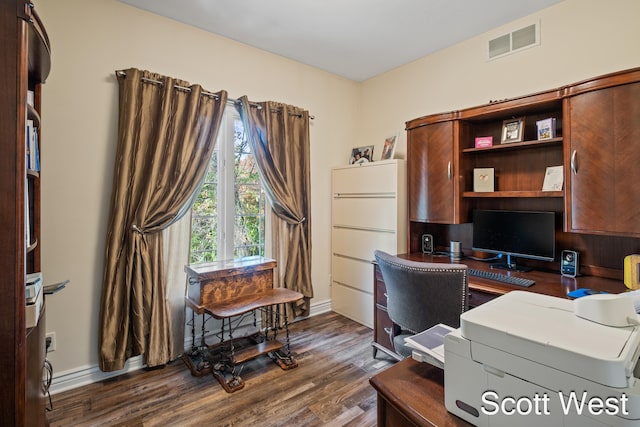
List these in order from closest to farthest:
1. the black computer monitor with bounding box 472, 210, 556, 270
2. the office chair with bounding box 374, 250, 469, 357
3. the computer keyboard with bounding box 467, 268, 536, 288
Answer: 1. the office chair with bounding box 374, 250, 469, 357
2. the computer keyboard with bounding box 467, 268, 536, 288
3. the black computer monitor with bounding box 472, 210, 556, 270

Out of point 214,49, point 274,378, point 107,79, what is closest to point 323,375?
point 274,378

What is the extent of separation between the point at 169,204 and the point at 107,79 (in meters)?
1.00

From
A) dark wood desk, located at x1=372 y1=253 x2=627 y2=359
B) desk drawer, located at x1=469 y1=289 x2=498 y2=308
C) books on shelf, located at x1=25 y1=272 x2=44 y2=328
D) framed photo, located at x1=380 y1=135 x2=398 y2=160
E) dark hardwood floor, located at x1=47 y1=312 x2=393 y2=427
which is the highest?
framed photo, located at x1=380 y1=135 x2=398 y2=160

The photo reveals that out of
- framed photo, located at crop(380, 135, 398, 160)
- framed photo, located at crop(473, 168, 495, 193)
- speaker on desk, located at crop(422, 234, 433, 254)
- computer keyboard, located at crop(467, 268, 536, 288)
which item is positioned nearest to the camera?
computer keyboard, located at crop(467, 268, 536, 288)

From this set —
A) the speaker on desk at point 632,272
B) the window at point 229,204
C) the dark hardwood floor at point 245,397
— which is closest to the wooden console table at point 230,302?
the dark hardwood floor at point 245,397

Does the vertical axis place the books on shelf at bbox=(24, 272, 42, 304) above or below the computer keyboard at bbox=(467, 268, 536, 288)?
above

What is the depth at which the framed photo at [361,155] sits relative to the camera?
3.44 m

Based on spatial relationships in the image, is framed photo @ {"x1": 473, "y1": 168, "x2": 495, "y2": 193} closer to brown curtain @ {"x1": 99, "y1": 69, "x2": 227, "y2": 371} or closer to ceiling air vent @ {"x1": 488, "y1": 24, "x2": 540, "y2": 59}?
ceiling air vent @ {"x1": 488, "y1": 24, "x2": 540, "y2": 59}

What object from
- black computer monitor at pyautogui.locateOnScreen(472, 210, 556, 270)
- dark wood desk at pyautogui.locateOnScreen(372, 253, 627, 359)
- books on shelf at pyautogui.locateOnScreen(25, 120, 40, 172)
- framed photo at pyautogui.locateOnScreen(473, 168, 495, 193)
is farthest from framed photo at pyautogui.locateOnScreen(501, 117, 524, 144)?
books on shelf at pyautogui.locateOnScreen(25, 120, 40, 172)

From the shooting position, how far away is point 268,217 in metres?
3.07

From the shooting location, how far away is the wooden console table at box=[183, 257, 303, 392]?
2.24 meters

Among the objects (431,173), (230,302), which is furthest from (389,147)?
(230,302)

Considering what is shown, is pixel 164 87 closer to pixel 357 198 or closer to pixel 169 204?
pixel 169 204

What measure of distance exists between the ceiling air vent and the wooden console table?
2642mm
